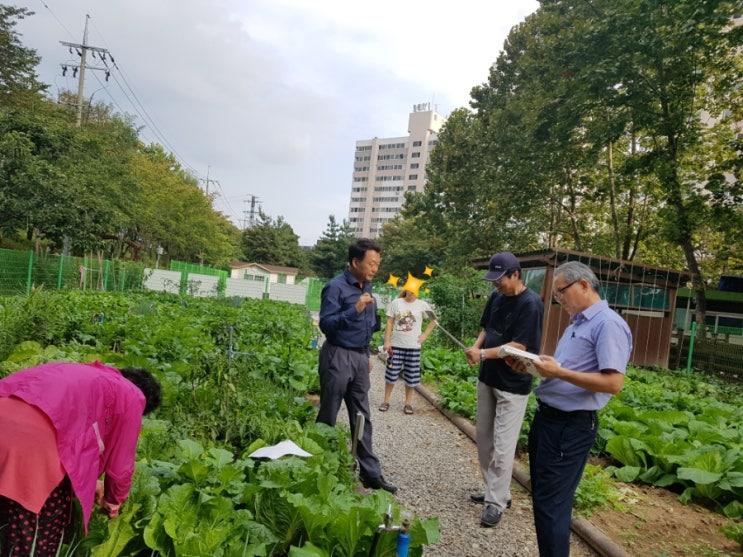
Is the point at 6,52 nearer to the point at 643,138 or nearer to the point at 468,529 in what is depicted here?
the point at 643,138

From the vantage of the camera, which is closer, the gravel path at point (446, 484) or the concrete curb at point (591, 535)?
the concrete curb at point (591, 535)

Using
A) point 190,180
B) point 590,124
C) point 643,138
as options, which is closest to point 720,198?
point 590,124

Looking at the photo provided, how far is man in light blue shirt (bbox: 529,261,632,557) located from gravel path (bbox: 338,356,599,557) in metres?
0.91

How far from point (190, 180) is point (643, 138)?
41.8 m

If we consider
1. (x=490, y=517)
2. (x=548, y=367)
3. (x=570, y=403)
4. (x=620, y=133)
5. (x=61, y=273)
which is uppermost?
(x=620, y=133)

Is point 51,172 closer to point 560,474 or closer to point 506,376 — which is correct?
point 506,376

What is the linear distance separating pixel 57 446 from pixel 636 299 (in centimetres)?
1462

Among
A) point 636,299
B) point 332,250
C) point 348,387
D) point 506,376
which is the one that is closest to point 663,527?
point 506,376

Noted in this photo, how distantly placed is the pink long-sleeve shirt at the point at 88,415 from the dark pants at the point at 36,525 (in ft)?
0.37

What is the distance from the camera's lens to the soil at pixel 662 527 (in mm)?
3508

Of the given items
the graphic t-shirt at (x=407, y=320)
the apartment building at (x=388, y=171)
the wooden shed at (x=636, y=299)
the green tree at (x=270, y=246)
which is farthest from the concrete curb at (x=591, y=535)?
the apartment building at (x=388, y=171)

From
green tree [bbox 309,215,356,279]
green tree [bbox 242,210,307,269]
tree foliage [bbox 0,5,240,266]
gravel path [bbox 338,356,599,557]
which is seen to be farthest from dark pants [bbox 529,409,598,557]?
green tree [bbox 242,210,307,269]

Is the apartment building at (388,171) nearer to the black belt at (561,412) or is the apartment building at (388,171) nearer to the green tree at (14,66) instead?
the green tree at (14,66)

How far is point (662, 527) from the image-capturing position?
3850mm
